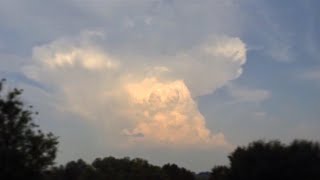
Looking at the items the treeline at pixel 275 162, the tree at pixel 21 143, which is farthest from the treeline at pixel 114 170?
the tree at pixel 21 143

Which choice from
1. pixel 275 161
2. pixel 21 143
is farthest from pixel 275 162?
pixel 21 143

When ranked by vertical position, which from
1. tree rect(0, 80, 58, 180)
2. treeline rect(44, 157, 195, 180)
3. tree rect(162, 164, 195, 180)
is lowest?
tree rect(0, 80, 58, 180)

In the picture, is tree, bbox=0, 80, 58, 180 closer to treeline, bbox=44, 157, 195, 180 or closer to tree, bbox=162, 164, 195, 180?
treeline, bbox=44, 157, 195, 180

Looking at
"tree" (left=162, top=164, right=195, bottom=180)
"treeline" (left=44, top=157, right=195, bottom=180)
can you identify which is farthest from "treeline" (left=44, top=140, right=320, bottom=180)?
"tree" (left=162, top=164, right=195, bottom=180)

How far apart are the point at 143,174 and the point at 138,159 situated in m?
5.38

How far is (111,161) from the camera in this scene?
427 ft

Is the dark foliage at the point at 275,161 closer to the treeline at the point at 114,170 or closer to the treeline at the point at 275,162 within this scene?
the treeline at the point at 275,162

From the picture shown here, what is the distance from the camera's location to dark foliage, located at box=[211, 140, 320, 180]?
6384 cm

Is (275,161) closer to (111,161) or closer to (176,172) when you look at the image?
(111,161)

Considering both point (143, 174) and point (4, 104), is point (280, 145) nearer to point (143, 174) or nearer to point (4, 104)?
point (4, 104)

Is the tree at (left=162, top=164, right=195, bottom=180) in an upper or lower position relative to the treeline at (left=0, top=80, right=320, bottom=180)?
upper

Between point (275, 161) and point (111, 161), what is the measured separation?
67.3 metres

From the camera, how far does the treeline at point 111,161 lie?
4050 centimetres

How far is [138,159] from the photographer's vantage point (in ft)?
427
